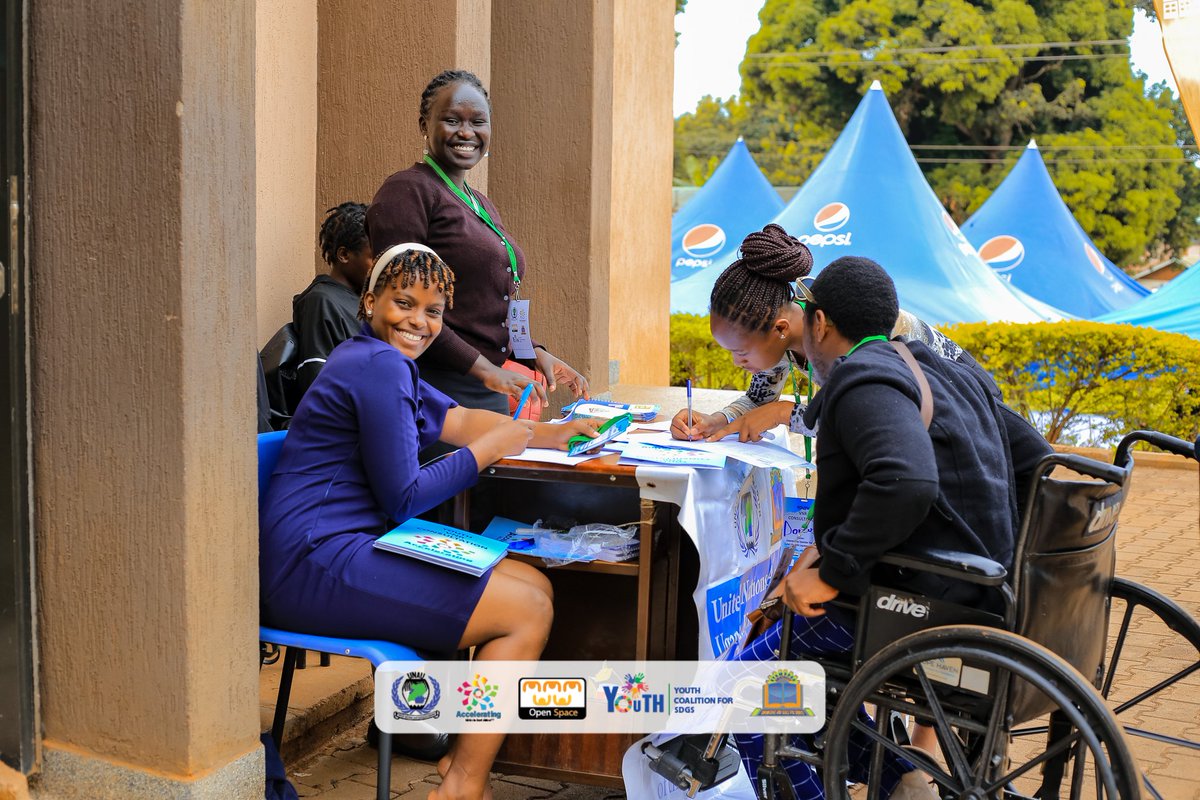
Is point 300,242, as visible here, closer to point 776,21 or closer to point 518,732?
point 518,732

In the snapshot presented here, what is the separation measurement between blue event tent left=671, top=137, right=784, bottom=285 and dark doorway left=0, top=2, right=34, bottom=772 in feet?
52.2

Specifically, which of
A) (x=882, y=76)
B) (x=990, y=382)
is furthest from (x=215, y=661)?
(x=882, y=76)

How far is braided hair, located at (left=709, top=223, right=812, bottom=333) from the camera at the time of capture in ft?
11.1

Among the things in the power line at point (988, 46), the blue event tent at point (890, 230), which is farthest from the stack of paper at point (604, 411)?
the power line at point (988, 46)

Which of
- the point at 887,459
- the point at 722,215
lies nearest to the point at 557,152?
the point at 887,459

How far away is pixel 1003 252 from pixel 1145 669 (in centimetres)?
1713

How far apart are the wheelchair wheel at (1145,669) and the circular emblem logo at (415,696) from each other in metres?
1.60

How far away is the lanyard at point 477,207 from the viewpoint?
376 centimetres

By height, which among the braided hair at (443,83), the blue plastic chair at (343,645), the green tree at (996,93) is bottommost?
the blue plastic chair at (343,645)

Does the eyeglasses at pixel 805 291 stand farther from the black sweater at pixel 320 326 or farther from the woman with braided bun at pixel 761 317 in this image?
the black sweater at pixel 320 326

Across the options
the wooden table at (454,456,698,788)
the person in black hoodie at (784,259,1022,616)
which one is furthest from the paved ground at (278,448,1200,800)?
the person in black hoodie at (784,259,1022,616)

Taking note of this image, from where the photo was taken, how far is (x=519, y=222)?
19.8ft

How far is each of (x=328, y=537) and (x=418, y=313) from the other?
2.03ft

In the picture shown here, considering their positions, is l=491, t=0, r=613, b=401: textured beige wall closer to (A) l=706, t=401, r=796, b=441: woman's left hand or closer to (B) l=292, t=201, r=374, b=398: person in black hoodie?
(B) l=292, t=201, r=374, b=398: person in black hoodie
